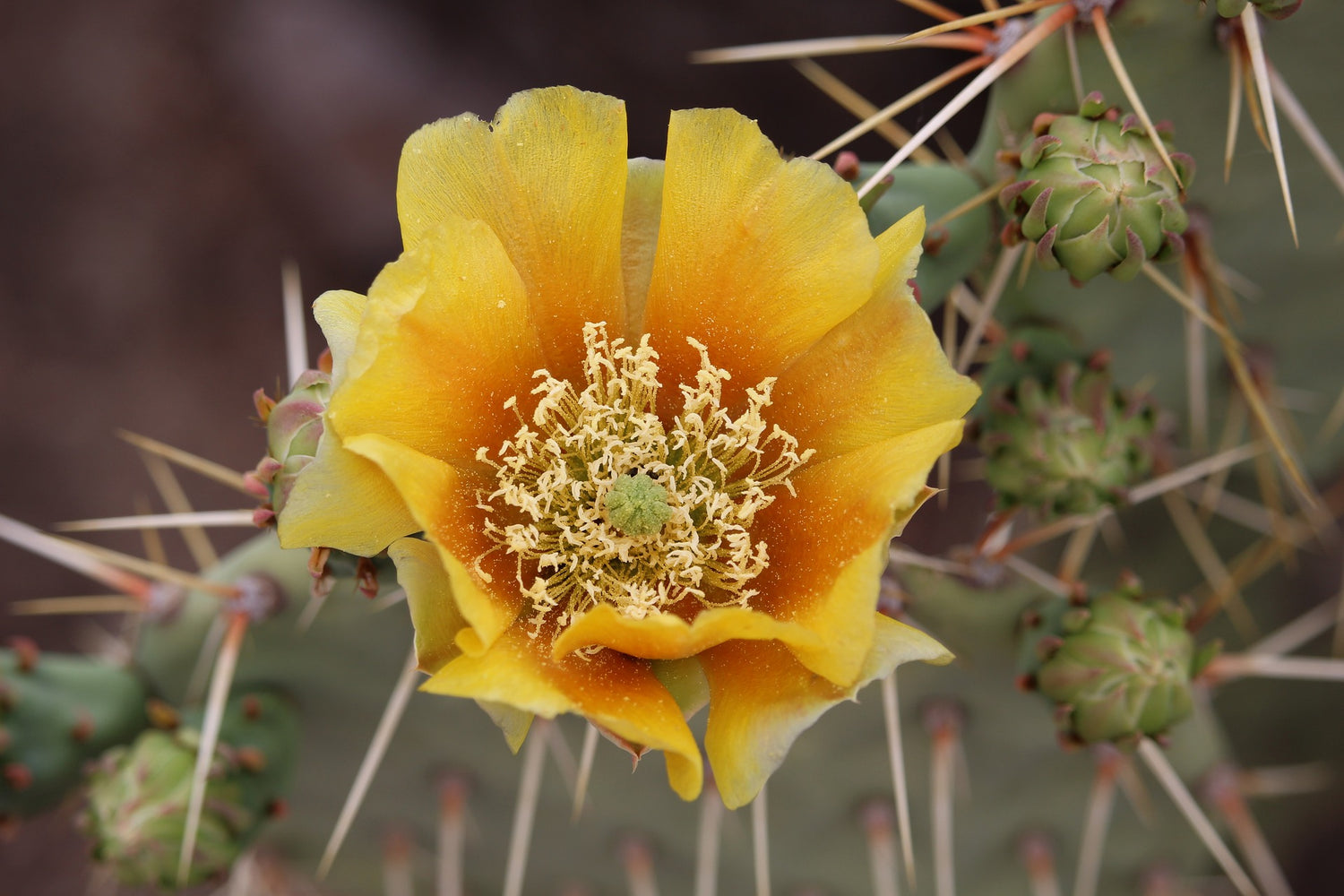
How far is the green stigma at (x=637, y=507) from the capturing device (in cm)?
117

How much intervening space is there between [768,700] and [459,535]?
0.29 m

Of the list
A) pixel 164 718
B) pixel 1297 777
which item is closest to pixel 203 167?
pixel 164 718

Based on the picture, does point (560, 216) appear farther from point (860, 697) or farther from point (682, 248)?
point (860, 697)

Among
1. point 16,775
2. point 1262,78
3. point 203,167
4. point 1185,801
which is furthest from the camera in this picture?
point 203,167


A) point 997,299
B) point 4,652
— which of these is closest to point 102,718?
point 4,652

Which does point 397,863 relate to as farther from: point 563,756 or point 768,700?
point 768,700

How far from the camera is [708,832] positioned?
63.2 inches

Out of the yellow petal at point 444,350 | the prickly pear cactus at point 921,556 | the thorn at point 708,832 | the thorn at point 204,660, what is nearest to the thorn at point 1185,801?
the prickly pear cactus at point 921,556

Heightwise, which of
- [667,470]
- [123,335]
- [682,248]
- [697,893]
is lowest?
[697,893]

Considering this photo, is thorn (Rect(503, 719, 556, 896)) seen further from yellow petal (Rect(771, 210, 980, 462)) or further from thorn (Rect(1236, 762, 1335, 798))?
thorn (Rect(1236, 762, 1335, 798))

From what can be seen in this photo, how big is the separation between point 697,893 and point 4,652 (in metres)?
0.95

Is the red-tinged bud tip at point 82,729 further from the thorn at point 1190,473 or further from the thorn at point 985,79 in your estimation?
the thorn at point 1190,473

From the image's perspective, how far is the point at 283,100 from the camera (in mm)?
3035

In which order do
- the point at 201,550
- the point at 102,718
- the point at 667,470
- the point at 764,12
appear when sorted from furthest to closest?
the point at 764,12 → the point at 201,550 → the point at 102,718 → the point at 667,470
